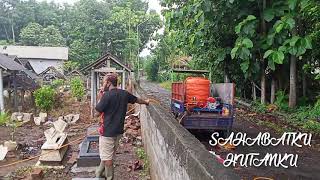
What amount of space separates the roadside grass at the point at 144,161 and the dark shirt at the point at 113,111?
5.43ft

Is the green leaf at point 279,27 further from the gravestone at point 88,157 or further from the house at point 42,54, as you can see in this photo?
the house at point 42,54

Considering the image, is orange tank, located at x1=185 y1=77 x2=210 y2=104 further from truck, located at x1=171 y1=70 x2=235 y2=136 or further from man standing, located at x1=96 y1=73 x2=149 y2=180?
man standing, located at x1=96 y1=73 x2=149 y2=180

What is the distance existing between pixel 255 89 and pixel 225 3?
8.66m

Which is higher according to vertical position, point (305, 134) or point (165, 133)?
point (165, 133)

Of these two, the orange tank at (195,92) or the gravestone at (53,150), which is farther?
the orange tank at (195,92)

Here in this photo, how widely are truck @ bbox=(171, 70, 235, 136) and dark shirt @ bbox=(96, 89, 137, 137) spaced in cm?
343

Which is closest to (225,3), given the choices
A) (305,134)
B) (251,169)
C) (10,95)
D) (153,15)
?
(305,134)

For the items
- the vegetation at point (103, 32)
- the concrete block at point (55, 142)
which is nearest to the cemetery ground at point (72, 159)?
the concrete block at point (55, 142)

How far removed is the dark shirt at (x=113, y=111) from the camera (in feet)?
20.5

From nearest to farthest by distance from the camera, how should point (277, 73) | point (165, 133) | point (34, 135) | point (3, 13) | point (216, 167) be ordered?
point (216, 167) → point (165, 133) → point (34, 135) → point (277, 73) → point (3, 13)

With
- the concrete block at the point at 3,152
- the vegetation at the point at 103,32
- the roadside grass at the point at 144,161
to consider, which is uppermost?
the vegetation at the point at 103,32

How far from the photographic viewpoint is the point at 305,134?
1075cm

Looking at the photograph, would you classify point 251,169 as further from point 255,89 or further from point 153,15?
point 153,15

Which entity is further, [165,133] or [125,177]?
[125,177]
